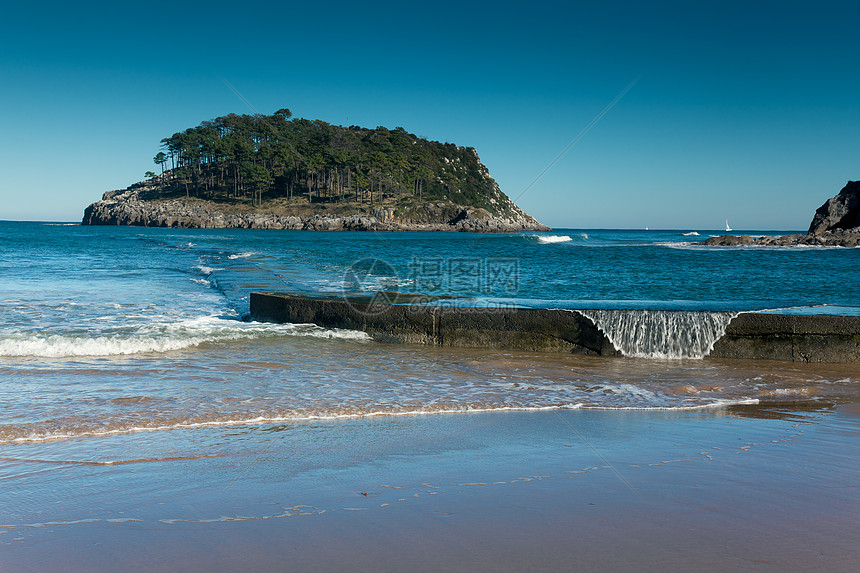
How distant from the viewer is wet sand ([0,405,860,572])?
8.63 feet

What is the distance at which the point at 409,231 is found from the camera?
9619cm

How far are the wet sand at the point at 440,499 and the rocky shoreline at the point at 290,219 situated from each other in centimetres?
9014

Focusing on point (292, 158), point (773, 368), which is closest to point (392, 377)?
point (773, 368)

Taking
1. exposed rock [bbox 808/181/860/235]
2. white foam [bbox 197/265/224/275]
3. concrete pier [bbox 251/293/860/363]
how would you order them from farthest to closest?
1. exposed rock [bbox 808/181/860/235]
2. white foam [bbox 197/265/224/275]
3. concrete pier [bbox 251/293/860/363]

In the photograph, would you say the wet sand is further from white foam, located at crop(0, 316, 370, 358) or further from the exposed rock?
the exposed rock

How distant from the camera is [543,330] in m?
8.94

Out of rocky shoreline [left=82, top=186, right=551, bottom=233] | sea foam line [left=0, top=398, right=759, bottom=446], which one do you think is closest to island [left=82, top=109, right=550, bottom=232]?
rocky shoreline [left=82, top=186, right=551, bottom=233]

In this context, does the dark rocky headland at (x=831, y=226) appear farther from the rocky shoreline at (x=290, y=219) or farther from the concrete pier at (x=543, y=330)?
the rocky shoreline at (x=290, y=219)

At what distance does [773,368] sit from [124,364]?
8520mm

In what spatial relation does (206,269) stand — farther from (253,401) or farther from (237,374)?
(253,401)

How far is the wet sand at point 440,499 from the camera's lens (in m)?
2.63

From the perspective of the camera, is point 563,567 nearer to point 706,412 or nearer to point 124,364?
point 706,412

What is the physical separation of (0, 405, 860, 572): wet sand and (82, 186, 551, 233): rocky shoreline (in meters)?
90.1

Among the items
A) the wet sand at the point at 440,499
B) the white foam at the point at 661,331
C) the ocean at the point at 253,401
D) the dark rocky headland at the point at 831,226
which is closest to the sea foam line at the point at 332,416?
the ocean at the point at 253,401
